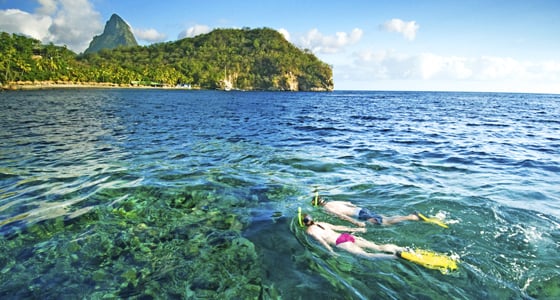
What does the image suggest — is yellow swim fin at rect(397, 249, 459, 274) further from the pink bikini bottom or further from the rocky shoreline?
the rocky shoreline

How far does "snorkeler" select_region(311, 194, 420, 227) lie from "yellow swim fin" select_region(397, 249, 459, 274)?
170cm

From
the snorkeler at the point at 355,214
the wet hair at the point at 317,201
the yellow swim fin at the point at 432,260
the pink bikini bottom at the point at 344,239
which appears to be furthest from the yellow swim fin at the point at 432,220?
the wet hair at the point at 317,201

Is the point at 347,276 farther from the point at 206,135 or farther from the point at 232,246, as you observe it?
the point at 206,135

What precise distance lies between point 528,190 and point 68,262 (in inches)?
572

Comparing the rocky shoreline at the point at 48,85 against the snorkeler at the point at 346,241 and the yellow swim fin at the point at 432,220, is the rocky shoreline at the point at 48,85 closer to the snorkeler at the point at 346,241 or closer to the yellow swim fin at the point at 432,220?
the snorkeler at the point at 346,241

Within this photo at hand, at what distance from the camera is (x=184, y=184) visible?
36.2 ft

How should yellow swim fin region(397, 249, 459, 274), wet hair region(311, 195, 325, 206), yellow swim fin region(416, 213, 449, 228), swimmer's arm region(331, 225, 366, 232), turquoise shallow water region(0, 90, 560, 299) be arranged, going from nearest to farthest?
turquoise shallow water region(0, 90, 560, 299)
yellow swim fin region(397, 249, 459, 274)
swimmer's arm region(331, 225, 366, 232)
yellow swim fin region(416, 213, 449, 228)
wet hair region(311, 195, 325, 206)

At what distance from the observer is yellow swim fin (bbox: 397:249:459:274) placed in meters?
6.18

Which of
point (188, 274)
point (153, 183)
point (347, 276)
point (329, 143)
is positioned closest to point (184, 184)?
point (153, 183)

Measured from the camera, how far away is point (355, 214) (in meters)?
8.59

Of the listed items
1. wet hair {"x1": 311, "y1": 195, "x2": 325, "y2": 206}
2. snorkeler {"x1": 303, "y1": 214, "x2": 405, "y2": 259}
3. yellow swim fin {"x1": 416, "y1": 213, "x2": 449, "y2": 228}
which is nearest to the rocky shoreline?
wet hair {"x1": 311, "y1": 195, "x2": 325, "y2": 206}

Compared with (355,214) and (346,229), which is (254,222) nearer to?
(346,229)

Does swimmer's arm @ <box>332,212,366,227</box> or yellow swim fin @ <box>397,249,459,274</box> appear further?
swimmer's arm @ <box>332,212,366,227</box>

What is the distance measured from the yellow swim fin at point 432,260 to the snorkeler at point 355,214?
1698 millimetres
